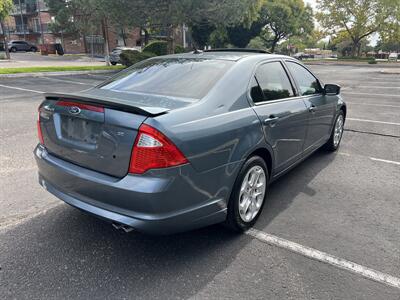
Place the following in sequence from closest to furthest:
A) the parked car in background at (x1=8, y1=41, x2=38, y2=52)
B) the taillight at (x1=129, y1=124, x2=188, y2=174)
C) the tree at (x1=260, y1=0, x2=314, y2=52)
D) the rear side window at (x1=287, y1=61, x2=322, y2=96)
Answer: the taillight at (x1=129, y1=124, x2=188, y2=174) → the rear side window at (x1=287, y1=61, x2=322, y2=96) → the tree at (x1=260, y1=0, x2=314, y2=52) → the parked car in background at (x1=8, y1=41, x2=38, y2=52)

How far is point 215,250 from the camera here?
9.43ft

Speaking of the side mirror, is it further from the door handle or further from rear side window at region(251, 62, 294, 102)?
the door handle

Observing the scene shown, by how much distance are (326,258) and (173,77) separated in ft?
6.84

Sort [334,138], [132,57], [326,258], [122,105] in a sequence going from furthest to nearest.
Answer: [132,57] → [334,138] → [326,258] → [122,105]

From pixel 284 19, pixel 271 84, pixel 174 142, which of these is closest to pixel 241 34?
pixel 284 19

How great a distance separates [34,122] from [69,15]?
36520mm

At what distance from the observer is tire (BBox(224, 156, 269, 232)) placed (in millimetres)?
2908

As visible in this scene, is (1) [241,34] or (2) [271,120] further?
(1) [241,34]

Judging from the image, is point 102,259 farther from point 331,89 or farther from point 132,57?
point 132,57

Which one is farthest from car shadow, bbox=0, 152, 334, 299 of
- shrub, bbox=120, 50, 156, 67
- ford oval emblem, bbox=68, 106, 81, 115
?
shrub, bbox=120, 50, 156, 67

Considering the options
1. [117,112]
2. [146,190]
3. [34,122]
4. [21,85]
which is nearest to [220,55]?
[117,112]

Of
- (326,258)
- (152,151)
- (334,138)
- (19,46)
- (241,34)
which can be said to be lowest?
(326,258)

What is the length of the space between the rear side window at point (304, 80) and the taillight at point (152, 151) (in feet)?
7.63

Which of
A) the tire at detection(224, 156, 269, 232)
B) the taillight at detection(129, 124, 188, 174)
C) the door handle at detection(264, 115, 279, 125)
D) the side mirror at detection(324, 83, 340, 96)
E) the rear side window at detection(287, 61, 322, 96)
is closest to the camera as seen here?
the taillight at detection(129, 124, 188, 174)
